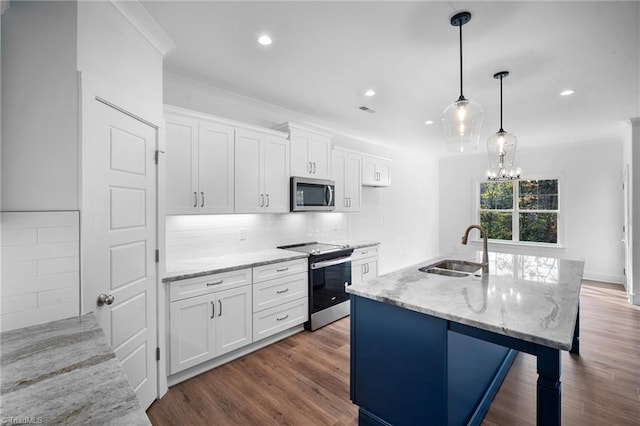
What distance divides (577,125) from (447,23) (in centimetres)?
418

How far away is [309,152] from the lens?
12.5 ft

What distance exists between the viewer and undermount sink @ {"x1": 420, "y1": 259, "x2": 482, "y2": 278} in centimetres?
247

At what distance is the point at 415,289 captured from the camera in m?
1.88

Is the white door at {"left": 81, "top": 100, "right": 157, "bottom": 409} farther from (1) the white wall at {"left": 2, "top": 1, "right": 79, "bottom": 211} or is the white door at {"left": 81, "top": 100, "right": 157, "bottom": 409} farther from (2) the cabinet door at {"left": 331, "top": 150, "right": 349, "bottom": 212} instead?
(2) the cabinet door at {"left": 331, "top": 150, "right": 349, "bottom": 212}

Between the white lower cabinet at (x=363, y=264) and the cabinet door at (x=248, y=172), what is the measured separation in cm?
153

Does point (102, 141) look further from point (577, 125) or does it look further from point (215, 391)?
point (577, 125)

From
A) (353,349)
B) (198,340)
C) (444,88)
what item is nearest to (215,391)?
(198,340)

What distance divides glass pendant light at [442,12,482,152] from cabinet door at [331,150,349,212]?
83.9 inches

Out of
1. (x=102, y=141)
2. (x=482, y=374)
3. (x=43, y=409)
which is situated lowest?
(x=482, y=374)

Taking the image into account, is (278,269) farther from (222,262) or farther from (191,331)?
(191,331)

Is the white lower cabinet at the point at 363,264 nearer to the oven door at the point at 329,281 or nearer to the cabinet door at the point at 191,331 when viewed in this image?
the oven door at the point at 329,281

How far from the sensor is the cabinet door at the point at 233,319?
2.62 meters

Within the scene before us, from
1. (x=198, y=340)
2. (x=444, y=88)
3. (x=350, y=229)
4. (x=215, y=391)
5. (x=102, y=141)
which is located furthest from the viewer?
(x=350, y=229)

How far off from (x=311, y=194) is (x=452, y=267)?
1869mm
